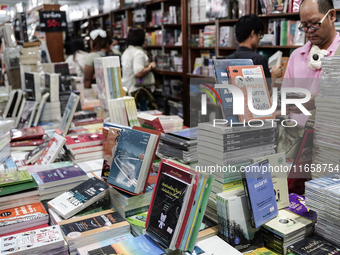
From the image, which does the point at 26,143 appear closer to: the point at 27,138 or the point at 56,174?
the point at 27,138

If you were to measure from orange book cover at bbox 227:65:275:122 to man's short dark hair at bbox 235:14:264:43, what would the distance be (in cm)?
140

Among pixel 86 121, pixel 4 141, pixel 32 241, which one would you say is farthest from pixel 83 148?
pixel 32 241

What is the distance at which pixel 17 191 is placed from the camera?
178cm

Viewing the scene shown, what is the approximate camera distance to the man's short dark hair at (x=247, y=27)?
9.11ft

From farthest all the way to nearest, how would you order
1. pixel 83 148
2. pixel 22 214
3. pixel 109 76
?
pixel 109 76, pixel 83 148, pixel 22 214

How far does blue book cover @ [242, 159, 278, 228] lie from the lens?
129 centimetres

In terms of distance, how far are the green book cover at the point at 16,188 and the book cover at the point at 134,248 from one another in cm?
74

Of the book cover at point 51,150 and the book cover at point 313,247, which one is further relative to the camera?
the book cover at point 51,150

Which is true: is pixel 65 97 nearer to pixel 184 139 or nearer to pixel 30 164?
pixel 30 164

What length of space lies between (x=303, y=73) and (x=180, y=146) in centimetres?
103

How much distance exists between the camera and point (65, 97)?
3496 millimetres

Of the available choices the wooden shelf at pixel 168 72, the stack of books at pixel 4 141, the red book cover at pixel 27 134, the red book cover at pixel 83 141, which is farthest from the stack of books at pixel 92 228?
the wooden shelf at pixel 168 72

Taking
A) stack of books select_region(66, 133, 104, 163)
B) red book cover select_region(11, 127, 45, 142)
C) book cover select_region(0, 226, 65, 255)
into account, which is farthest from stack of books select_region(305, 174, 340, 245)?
red book cover select_region(11, 127, 45, 142)

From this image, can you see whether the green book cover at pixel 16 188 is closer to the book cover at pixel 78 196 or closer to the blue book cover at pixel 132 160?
the book cover at pixel 78 196
